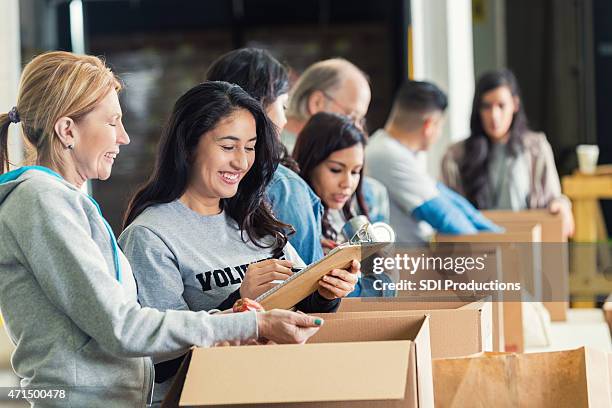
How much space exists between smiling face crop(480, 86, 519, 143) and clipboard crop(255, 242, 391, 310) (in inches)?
144

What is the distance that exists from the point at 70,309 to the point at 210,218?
61cm

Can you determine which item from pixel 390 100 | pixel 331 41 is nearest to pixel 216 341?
pixel 390 100

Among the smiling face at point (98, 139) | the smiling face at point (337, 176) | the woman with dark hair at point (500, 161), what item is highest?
the smiling face at point (98, 139)

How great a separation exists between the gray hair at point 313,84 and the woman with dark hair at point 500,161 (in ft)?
6.93

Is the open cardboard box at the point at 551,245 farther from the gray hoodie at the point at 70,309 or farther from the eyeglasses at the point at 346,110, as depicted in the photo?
the gray hoodie at the point at 70,309

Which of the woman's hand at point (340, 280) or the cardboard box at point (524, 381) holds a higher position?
the woman's hand at point (340, 280)

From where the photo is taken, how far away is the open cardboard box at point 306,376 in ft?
5.86

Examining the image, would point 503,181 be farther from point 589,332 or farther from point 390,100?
point 390,100

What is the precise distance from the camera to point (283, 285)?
7.20 ft

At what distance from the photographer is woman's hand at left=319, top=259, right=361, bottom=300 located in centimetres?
226

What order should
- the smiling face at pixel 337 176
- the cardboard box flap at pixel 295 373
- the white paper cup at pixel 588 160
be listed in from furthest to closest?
the white paper cup at pixel 588 160
the smiling face at pixel 337 176
the cardboard box flap at pixel 295 373

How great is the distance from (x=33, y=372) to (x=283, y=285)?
0.52m

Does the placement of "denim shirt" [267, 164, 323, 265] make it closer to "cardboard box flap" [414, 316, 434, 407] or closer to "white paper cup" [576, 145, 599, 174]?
"cardboard box flap" [414, 316, 434, 407]

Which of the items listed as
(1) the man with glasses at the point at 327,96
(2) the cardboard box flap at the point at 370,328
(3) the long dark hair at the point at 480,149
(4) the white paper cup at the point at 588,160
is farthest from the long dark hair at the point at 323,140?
(4) the white paper cup at the point at 588,160
